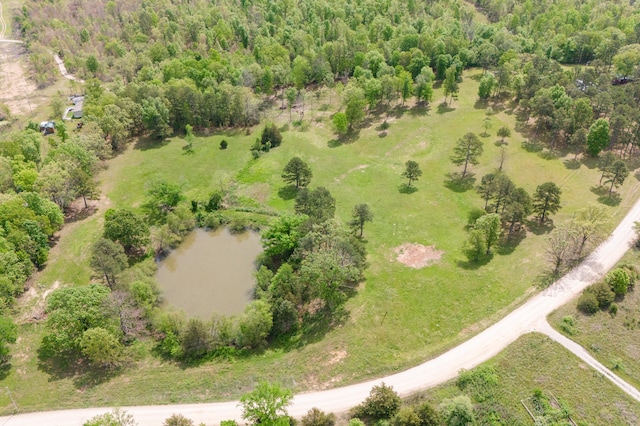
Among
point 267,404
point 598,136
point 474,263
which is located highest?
point 598,136

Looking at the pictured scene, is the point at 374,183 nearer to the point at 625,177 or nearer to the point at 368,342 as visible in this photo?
the point at 368,342

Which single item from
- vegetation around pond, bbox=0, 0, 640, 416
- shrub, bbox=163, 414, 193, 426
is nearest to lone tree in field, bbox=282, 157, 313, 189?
vegetation around pond, bbox=0, 0, 640, 416

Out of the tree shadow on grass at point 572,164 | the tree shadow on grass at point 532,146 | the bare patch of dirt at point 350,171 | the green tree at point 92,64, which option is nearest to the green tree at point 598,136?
the tree shadow on grass at point 572,164

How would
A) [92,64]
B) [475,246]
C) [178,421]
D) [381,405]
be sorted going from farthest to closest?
1. [92,64]
2. [475,246]
3. [381,405]
4. [178,421]

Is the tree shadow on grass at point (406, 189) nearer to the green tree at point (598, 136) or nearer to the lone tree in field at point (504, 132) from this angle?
the lone tree in field at point (504, 132)

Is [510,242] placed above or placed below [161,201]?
below

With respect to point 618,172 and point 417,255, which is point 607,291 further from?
point 618,172

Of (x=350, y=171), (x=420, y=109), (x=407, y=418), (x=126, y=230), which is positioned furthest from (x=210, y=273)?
(x=420, y=109)
